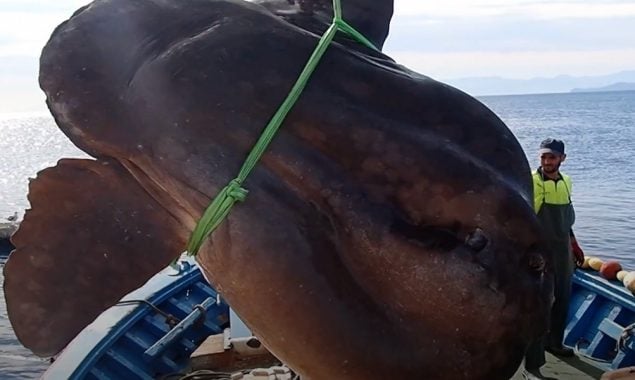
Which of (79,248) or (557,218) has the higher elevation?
(79,248)

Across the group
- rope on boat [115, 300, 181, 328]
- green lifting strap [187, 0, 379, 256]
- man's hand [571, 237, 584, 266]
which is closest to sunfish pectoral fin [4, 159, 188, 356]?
green lifting strap [187, 0, 379, 256]

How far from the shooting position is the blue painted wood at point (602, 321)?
7184mm

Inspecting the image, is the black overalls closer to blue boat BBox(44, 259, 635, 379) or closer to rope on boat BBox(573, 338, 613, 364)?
rope on boat BBox(573, 338, 613, 364)

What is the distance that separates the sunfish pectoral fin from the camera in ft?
7.08

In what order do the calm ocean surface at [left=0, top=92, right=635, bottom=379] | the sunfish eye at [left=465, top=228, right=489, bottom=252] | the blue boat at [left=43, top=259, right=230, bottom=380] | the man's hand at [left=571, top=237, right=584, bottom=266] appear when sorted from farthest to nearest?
the calm ocean surface at [left=0, top=92, right=635, bottom=379] < the man's hand at [left=571, top=237, right=584, bottom=266] < the blue boat at [left=43, top=259, right=230, bottom=380] < the sunfish eye at [left=465, top=228, right=489, bottom=252]

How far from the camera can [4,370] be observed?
47.1ft

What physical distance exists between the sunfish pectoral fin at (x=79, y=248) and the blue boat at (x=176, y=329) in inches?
157

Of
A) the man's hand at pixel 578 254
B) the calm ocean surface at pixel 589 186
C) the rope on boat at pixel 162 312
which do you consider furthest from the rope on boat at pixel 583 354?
the calm ocean surface at pixel 589 186

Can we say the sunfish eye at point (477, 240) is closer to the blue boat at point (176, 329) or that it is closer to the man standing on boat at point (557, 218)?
the blue boat at point (176, 329)

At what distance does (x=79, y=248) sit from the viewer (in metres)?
2.21

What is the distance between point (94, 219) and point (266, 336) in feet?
1.90

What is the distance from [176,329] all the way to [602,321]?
4.01 metres

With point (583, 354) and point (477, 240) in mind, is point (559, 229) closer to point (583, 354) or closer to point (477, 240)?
point (583, 354)

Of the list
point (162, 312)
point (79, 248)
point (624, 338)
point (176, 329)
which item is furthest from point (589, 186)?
point (79, 248)
